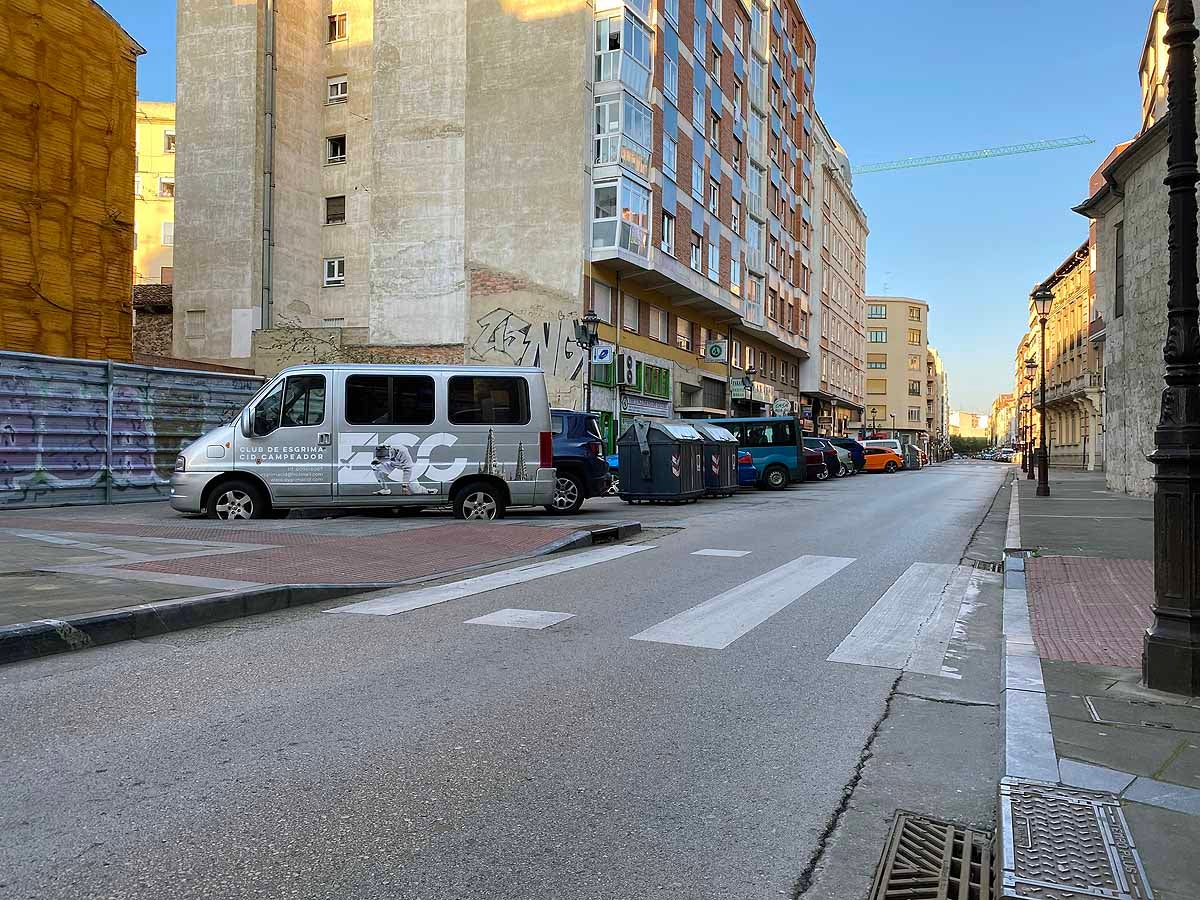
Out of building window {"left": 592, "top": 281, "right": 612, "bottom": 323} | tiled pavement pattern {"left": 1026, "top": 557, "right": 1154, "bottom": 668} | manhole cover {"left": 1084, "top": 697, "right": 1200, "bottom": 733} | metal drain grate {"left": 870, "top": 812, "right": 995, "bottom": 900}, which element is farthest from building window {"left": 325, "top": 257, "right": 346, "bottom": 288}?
metal drain grate {"left": 870, "top": 812, "right": 995, "bottom": 900}

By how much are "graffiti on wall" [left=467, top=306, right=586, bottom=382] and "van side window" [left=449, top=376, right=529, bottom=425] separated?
16694mm

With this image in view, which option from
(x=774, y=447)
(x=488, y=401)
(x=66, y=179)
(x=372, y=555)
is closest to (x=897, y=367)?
(x=774, y=447)

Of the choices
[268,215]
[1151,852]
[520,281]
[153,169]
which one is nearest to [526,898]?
[1151,852]

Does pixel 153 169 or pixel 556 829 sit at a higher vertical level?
pixel 153 169

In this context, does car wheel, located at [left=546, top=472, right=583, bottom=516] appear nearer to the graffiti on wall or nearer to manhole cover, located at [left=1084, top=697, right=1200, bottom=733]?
manhole cover, located at [left=1084, top=697, right=1200, bottom=733]

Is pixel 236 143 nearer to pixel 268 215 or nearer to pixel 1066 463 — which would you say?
pixel 268 215

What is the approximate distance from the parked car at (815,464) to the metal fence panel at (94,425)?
68.3 feet

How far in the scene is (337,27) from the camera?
3772cm

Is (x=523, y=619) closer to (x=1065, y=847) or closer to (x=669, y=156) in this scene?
(x=1065, y=847)

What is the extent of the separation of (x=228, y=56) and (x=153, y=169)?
15813 millimetres

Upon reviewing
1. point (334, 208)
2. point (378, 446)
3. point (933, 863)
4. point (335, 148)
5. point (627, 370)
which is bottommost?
point (933, 863)

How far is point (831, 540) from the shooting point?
39.7 ft

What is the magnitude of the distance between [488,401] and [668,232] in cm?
2334

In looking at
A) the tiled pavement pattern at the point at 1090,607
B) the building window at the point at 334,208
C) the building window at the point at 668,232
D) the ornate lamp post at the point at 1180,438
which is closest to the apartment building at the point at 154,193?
the building window at the point at 334,208
